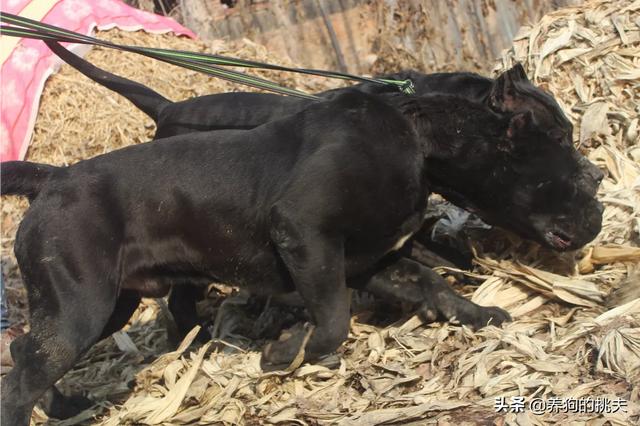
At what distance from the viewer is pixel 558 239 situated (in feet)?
15.9

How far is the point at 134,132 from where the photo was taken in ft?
26.5

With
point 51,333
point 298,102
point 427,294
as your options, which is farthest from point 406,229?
point 51,333

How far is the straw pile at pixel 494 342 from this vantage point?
4.12 metres

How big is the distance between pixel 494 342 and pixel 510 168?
0.96 metres

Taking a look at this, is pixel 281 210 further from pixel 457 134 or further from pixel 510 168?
pixel 510 168

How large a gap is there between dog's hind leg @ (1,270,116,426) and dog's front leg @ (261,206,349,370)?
1.00 m

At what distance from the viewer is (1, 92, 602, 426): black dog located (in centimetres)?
443

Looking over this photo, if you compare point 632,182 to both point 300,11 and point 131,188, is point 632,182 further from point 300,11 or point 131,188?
point 300,11

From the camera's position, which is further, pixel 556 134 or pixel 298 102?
pixel 298 102

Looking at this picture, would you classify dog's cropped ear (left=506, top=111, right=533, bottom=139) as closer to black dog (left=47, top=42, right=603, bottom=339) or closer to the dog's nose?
black dog (left=47, top=42, right=603, bottom=339)

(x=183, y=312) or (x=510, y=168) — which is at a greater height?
(x=510, y=168)

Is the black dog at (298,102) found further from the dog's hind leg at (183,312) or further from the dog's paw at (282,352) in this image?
the dog's paw at (282,352)

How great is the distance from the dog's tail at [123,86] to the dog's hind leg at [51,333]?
1773 millimetres

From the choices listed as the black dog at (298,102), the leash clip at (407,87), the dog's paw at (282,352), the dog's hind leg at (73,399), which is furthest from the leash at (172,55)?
the dog's paw at (282,352)
